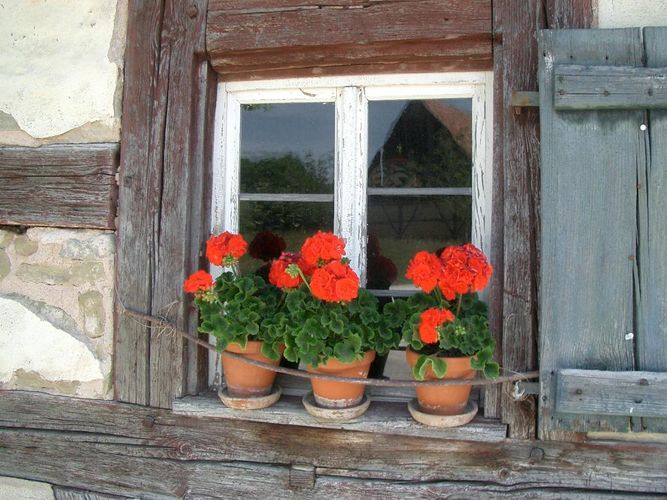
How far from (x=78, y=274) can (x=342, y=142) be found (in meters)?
1.12

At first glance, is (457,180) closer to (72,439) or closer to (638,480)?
(638,480)

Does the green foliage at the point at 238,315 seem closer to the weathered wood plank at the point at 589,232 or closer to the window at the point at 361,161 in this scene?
the window at the point at 361,161

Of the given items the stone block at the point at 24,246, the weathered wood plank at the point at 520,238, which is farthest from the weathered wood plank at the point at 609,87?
the stone block at the point at 24,246

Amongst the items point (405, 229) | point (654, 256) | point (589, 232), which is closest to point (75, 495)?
point (405, 229)

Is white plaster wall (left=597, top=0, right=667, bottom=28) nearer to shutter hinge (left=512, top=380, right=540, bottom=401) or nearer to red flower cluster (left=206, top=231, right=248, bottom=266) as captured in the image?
shutter hinge (left=512, top=380, right=540, bottom=401)

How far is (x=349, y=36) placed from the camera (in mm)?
2059

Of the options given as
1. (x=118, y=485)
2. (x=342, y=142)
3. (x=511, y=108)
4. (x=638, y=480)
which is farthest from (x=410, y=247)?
(x=118, y=485)

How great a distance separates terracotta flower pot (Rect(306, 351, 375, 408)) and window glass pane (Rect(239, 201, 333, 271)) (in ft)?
1.77

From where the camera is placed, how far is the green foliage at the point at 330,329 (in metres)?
1.84

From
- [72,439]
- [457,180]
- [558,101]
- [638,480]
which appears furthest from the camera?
[72,439]

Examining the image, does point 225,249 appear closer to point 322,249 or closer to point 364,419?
point 322,249

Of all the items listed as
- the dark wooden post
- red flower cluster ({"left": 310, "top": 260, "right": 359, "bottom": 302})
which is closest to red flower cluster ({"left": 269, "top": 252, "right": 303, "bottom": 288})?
red flower cluster ({"left": 310, "top": 260, "right": 359, "bottom": 302})

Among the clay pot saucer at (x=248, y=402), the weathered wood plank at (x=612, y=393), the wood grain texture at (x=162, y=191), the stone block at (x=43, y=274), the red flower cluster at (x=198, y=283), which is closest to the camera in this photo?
the weathered wood plank at (x=612, y=393)

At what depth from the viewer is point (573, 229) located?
1.75 m
